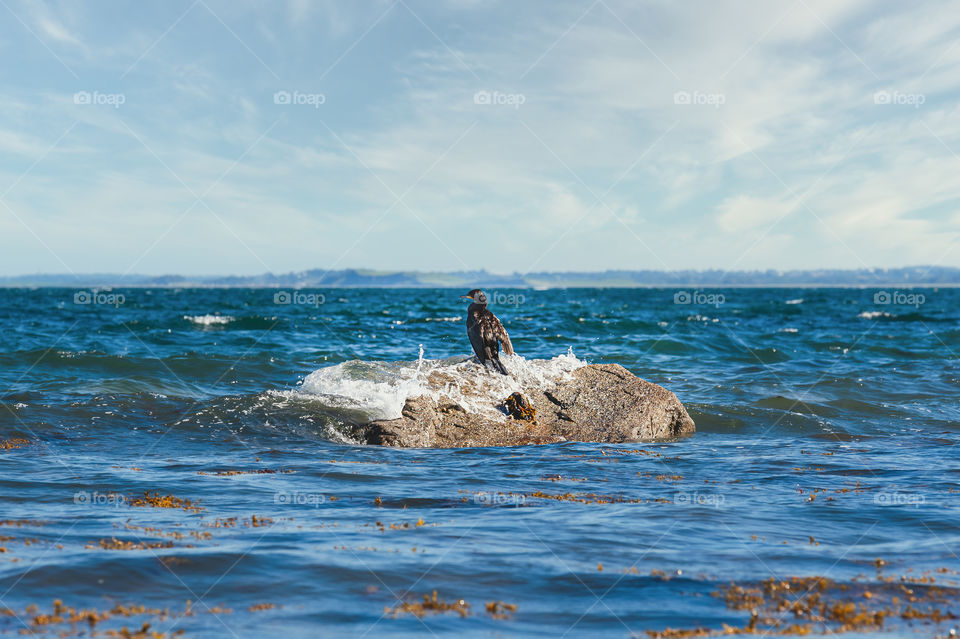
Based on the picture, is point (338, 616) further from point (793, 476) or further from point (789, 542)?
point (793, 476)

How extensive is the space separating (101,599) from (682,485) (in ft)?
21.5

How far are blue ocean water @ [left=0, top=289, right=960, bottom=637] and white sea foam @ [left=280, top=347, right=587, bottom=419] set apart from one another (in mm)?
285

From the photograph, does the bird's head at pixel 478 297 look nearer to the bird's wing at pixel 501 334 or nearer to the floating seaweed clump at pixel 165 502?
the bird's wing at pixel 501 334

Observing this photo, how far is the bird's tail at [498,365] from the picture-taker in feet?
42.5

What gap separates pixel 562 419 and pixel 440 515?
17.6 ft

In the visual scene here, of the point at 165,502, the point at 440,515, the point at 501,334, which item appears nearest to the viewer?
the point at 440,515

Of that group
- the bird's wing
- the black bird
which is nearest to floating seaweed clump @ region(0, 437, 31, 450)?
the black bird

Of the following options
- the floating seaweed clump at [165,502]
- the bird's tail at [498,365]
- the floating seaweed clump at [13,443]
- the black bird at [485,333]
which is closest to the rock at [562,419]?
the bird's tail at [498,365]

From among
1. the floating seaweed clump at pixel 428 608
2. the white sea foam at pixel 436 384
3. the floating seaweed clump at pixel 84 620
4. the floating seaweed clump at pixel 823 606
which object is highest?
the white sea foam at pixel 436 384

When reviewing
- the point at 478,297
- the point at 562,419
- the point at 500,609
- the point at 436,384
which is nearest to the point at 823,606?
the point at 500,609

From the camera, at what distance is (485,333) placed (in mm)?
12758

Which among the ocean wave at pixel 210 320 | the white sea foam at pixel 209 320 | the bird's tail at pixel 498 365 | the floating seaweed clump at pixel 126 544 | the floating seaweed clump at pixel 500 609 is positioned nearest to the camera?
the floating seaweed clump at pixel 500 609

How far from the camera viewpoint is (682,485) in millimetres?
9008

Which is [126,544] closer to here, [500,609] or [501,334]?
[500,609]
